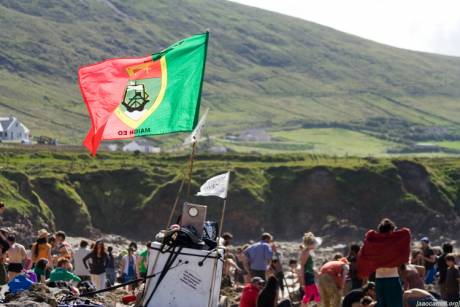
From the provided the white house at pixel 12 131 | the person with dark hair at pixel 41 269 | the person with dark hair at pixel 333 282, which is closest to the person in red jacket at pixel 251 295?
the person with dark hair at pixel 333 282

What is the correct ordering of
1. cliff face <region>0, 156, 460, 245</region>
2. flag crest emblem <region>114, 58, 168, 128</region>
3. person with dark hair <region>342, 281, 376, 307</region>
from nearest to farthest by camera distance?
person with dark hair <region>342, 281, 376, 307</region>, flag crest emblem <region>114, 58, 168, 128</region>, cliff face <region>0, 156, 460, 245</region>

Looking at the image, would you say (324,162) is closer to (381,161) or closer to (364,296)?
(381,161)

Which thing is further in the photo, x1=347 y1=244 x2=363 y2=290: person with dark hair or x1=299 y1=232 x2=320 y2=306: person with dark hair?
x1=347 y1=244 x2=363 y2=290: person with dark hair

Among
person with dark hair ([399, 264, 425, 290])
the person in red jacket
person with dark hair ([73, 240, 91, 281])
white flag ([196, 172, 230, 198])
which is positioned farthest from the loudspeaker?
person with dark hair ([73, 240, 91, 281])

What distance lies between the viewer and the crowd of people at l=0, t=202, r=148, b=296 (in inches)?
842

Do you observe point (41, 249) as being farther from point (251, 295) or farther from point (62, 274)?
point (251, 295)

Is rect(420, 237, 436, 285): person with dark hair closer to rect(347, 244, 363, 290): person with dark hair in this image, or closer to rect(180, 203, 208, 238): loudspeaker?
rect(347, 244, 363, 290): person with dark hair

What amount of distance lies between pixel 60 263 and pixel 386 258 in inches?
314

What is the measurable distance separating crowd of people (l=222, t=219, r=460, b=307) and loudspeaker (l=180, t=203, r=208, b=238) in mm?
1314

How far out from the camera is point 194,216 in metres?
16.8

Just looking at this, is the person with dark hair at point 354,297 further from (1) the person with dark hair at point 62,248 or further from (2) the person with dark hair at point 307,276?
(1) the person with dark hair at point 62,248

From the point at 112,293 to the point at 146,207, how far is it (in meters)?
64.8

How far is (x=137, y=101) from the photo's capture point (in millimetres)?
18781

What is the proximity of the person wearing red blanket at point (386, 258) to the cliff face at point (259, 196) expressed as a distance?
64.0 metres
